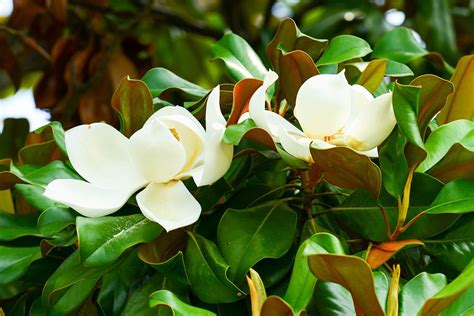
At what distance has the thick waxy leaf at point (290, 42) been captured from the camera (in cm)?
68

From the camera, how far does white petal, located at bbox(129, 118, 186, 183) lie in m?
0.56

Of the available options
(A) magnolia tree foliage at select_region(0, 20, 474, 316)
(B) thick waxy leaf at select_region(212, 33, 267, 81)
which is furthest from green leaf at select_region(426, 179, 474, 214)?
(B) thick waxy leaf at select_region(212, 33, 267, 81)

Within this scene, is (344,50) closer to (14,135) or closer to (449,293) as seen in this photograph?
(449,293)

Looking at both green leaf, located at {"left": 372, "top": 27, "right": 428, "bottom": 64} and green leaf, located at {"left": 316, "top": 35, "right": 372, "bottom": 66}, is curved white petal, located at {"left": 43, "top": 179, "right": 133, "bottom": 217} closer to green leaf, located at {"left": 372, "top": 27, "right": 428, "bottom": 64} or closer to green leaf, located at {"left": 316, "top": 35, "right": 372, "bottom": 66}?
green leaf, located at {"left": 316, "top": 35, "right": 372, "bottom": 66}

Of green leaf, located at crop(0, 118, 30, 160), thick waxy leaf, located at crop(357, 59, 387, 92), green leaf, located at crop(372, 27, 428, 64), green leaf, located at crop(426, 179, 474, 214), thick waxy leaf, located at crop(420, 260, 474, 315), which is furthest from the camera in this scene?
green leaf, located at crop(0, 118, 30, 160)

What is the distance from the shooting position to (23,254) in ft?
2.19

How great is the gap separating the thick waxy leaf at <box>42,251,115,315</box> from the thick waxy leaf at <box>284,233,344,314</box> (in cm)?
16

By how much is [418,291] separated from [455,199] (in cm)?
8

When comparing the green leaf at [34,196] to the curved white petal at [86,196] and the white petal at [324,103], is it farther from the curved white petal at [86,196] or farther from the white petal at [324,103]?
the white petal at [324,103]

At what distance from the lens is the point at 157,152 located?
1.87ft

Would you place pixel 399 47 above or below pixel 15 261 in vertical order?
above

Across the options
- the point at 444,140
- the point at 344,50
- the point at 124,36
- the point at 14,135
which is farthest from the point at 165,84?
the point at 124,36

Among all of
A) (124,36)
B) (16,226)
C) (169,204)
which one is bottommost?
(124,36)

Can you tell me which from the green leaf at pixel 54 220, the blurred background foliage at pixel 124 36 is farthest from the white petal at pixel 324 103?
the blurred background foliage at pixel 124 36
